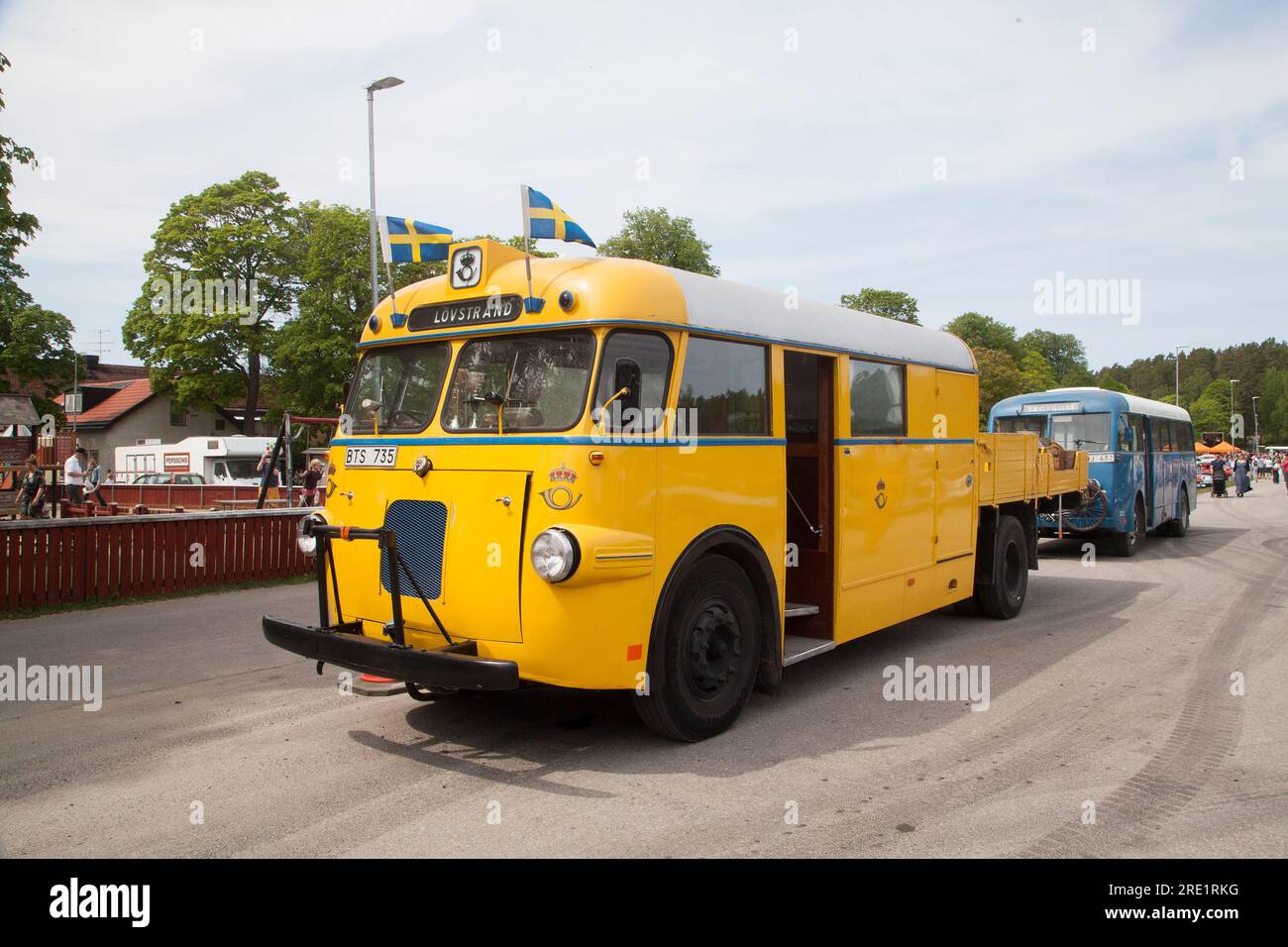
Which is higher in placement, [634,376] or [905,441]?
[634,376]

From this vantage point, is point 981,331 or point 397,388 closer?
point 397,388

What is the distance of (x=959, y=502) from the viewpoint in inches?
338

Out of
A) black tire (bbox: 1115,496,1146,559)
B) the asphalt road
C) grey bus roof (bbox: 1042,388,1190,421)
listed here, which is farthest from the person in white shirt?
black tire (bbox: 1115,496,1146,559)

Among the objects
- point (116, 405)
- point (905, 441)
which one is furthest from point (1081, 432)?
point (116, 405)

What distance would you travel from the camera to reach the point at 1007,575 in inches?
387

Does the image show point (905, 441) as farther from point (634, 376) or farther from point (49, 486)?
point (49, 486)

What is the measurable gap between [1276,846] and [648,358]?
149 inches

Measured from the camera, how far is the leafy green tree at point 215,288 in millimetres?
38969

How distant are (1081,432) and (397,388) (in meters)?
13.5

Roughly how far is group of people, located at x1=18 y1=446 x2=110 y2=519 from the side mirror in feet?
47.3

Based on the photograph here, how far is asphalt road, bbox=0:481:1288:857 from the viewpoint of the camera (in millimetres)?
4180

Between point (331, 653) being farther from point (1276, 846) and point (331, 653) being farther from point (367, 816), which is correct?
A: point (1276, 846)

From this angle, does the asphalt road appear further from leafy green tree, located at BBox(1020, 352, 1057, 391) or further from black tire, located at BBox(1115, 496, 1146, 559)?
leafy green tree, located at BBox(1020, 352, 1057, 391)

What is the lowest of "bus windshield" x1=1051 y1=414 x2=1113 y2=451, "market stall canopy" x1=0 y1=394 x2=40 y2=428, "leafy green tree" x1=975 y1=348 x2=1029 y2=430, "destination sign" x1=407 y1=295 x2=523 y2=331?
"bus windshield" x1=1051 y1=414 x2=1113 y2=451
